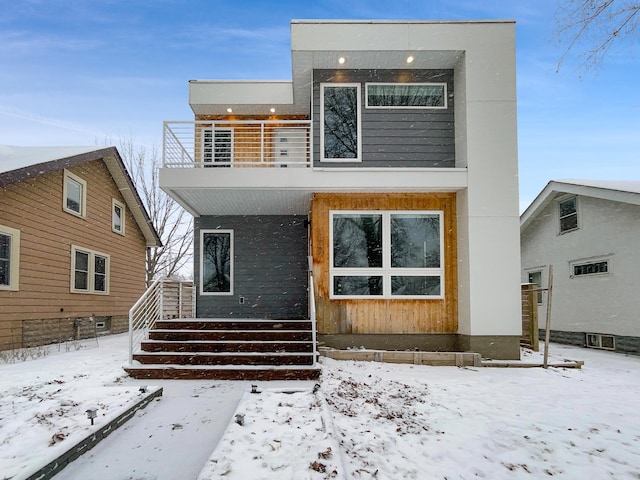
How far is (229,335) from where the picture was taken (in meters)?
7.07

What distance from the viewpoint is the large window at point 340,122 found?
8609 millimetres

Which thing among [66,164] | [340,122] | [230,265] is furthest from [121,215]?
[340,122]

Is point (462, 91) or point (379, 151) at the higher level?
point (462, 91)

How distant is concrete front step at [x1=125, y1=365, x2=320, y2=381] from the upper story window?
5.55 meters

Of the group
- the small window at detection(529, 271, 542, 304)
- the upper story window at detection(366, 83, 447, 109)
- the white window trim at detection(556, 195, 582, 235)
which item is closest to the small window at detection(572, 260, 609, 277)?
the white window trim at detection(556, 195, 582, 235)

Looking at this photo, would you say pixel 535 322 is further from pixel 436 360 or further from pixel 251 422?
pixel 251 422

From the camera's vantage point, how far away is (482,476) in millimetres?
3186

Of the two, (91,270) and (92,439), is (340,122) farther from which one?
(91,270)

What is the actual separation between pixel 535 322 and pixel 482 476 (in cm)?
783

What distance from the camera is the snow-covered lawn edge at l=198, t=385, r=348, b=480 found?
3.00 meters

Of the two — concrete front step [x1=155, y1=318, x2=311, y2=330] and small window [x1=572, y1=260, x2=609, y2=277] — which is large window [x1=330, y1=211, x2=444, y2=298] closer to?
concrete front step [x1=155, y1=318, x2=311, y2=330]

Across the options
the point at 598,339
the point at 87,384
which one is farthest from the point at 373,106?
the point at 598,339

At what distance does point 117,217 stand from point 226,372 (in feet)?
34.6

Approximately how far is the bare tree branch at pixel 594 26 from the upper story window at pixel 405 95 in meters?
5.31
